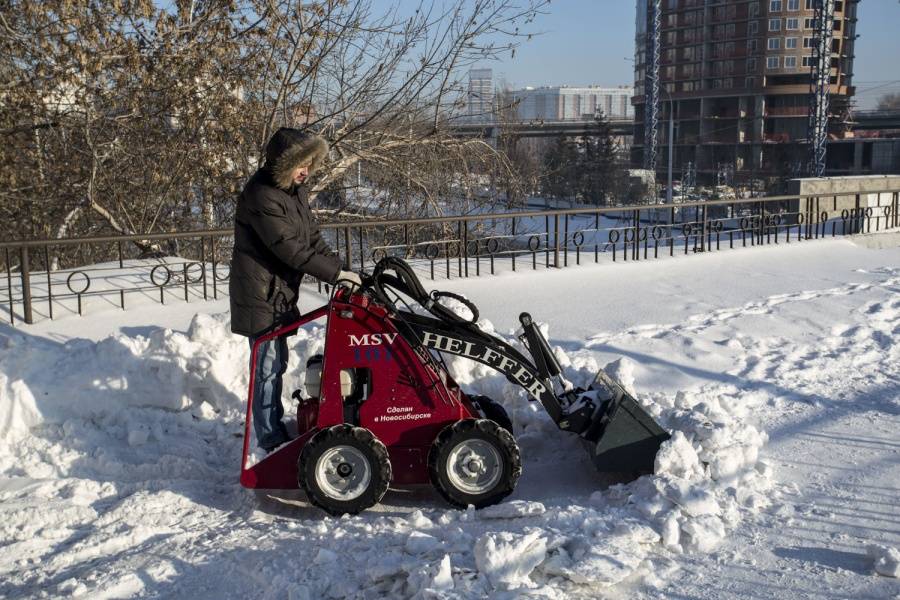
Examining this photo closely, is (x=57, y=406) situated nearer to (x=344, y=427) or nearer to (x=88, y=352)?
(x=88, y=352)

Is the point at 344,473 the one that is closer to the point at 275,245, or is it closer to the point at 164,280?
the point at 275,245

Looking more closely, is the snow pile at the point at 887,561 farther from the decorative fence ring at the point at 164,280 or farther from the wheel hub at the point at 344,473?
the decorative fence ring at the point at 164,280

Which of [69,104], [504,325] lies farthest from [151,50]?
[504,325]

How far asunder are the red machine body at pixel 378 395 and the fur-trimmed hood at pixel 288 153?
2.31ft

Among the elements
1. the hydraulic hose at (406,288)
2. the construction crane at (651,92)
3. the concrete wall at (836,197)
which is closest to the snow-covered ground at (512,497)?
the hydraulic hose at (406,288)

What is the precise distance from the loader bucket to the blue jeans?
68.0 inches

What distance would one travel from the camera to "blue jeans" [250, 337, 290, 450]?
4902mm

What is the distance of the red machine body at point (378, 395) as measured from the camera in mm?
4582

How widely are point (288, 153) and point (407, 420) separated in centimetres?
153

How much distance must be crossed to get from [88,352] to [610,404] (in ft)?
11.9

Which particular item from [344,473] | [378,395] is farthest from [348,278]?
[344,473]

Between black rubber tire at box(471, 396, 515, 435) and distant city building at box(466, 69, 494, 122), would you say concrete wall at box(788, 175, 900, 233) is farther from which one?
black rubber tire at box(471, 396, 515, 435)

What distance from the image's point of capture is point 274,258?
484 centimetres

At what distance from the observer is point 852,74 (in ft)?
242
